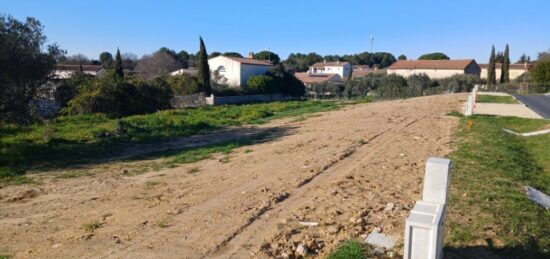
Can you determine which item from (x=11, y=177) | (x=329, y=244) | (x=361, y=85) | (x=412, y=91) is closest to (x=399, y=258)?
(x=329, y=244)

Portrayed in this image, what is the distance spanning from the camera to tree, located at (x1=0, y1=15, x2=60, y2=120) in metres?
15.1

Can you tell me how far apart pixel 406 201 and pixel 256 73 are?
54307 millimetres

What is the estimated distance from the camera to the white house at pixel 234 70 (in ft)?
191

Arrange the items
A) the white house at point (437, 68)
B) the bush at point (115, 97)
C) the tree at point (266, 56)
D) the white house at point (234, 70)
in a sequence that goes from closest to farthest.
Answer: the bush at point (115, 97) < the white house at point (234, 70) < the white house at point (437, 68) < the tree at point (266, 56)

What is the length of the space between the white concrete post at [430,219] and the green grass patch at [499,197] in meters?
1.10

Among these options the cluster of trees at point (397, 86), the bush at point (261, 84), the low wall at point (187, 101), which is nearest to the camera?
the low wall at point (187, 101)

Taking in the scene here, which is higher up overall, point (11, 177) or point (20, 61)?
point (20, 61)

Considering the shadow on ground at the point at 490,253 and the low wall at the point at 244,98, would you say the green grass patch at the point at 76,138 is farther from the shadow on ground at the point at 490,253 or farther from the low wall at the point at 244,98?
the low wall at the point at 244,98

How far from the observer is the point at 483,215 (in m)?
6.58

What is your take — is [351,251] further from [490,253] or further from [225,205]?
[225,205]

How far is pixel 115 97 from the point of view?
1073 inches

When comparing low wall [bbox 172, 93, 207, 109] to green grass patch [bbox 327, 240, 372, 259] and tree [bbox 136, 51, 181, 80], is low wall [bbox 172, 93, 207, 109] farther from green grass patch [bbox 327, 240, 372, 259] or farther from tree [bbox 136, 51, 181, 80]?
tree [bbox 136, 51, 181, 80]

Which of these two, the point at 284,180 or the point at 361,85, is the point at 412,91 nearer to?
the point at 361,85

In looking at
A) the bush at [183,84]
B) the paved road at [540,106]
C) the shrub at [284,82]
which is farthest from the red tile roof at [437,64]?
the bush at [183,84]
